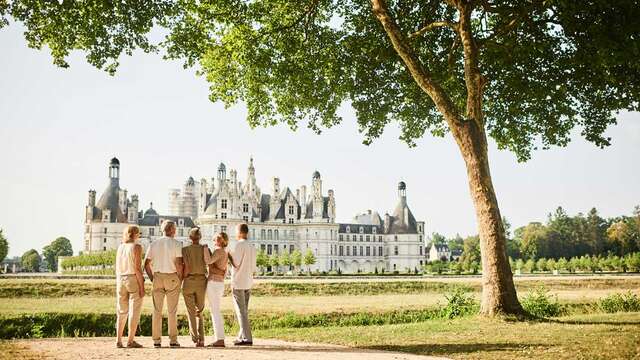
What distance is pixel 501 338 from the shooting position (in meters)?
8.59

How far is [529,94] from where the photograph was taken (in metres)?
14.3

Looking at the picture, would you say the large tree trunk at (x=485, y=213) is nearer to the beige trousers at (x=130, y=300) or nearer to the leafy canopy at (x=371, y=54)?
the leafy canopy at (x=371, y=54)

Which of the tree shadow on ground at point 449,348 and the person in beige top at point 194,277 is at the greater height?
the person in beige top at point 194,277

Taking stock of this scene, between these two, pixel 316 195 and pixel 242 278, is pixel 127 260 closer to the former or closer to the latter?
pixel 242 278

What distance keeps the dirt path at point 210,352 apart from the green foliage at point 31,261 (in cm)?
10900

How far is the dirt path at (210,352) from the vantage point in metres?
7.02

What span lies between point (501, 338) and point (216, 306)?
3.87 m

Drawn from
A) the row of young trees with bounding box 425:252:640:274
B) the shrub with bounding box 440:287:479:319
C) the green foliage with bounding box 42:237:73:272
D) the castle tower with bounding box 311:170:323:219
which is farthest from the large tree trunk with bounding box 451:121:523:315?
the green foliage with bounding box 42:237:73:272

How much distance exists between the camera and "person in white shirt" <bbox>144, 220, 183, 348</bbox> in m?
8.01

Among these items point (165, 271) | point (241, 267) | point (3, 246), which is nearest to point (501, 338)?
point (241, 267)

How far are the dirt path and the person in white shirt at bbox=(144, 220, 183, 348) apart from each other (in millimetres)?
327

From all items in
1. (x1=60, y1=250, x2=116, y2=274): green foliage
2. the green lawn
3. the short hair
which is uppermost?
the short hair

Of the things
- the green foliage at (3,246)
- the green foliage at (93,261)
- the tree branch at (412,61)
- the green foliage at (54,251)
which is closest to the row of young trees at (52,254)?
the green foliage at (54,251)

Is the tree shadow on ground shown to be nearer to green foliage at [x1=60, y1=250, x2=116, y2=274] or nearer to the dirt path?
the dirt path
